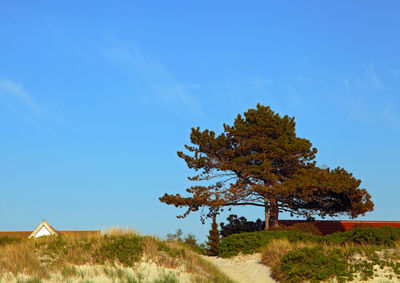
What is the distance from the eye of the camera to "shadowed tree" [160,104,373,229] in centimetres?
3575

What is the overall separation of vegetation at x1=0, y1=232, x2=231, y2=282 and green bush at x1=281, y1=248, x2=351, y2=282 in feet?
9.23

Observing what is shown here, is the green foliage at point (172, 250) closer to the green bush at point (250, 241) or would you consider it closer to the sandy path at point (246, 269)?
the sandy path at point (246, 269)

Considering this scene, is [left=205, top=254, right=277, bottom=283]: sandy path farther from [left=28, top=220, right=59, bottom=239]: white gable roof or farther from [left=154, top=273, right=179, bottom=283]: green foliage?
[left=28, top=220, right=59, bottom=239]: white gable roof

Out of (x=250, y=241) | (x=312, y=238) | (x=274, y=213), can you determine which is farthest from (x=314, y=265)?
(x=274, y=213)

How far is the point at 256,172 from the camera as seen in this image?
3634 centimetres

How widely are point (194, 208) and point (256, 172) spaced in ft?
20.6

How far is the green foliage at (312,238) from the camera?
21.3 metres

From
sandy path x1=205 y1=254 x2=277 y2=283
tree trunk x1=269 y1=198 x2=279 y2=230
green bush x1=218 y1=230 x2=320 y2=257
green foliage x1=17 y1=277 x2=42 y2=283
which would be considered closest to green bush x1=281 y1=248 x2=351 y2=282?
sandy path x1=205 y1=254 x2=277 y2=283

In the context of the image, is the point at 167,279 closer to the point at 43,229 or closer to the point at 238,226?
the point at 238,226

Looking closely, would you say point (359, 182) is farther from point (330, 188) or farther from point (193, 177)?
point (193, 177)

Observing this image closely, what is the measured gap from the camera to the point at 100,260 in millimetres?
16922

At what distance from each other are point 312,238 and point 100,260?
1261 cm

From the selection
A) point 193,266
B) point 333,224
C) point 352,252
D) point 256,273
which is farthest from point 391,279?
point 333,224

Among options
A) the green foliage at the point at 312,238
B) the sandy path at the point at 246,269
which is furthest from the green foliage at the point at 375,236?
the sandy path at the point at 246,269
